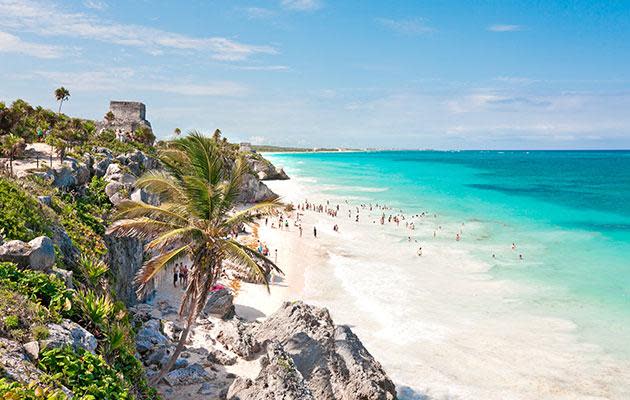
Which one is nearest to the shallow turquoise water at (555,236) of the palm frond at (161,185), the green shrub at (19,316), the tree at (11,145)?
the palm frond at (161,185)

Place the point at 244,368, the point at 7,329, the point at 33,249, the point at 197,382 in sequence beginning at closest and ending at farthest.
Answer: the point at 7,329 → the point at 33,249 → the point at 197,382 → the point at 244,368

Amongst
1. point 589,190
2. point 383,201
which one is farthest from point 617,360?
point 589,190

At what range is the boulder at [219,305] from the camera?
20547 mm

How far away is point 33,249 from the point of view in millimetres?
9453

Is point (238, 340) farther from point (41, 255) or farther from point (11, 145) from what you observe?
point (11, 145)

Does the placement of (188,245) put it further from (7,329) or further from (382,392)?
(382,392)

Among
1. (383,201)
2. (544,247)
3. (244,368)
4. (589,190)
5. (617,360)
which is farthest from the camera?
(589,190)

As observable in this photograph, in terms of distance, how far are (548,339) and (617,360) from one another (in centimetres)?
290

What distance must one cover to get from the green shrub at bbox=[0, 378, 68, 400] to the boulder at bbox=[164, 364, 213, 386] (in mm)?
8127

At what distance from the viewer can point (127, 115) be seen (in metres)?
52.2

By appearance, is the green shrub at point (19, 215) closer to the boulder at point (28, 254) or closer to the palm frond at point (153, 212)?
the boulder at point (28, 254)

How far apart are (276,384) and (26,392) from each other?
6231 mm

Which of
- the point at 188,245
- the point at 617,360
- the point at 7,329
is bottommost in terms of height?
the point at 617,360

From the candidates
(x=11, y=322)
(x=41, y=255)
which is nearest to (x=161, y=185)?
(x=41, y=255)
